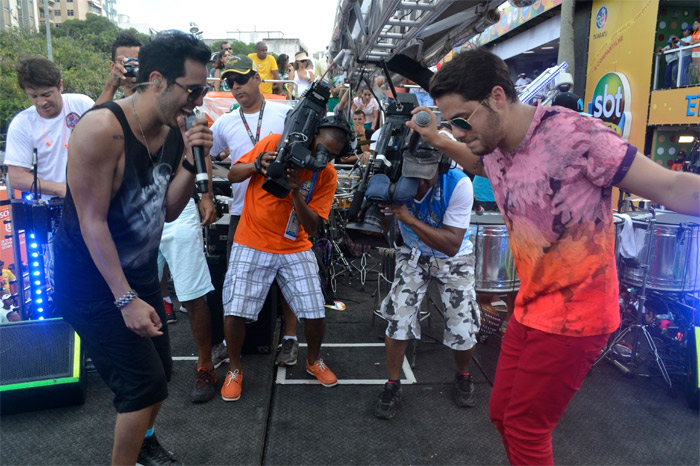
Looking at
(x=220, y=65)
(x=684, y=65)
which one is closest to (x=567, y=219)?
(x=220, y=65)

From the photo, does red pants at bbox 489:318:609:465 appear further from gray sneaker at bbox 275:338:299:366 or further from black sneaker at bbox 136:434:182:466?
gray sneaker at bbox 275:338:299:366

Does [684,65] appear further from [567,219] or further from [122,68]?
[122,68]

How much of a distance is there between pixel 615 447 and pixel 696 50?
838cm

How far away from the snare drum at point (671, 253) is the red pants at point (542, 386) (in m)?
2.43

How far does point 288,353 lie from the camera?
12.1 feet

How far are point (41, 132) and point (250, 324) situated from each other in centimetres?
211

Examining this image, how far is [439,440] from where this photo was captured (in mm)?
2766

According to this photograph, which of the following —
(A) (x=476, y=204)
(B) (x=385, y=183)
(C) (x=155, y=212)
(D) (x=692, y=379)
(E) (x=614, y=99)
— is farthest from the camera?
(E) (x=614, y=99)

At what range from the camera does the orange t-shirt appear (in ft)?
10.1

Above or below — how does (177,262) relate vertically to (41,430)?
above

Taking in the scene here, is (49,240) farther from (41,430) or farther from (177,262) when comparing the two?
(41,430)

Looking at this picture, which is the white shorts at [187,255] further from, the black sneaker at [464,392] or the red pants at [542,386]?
the red pants at [542,386]

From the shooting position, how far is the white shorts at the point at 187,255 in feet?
10.7

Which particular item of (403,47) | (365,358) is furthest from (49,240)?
(403,47)
